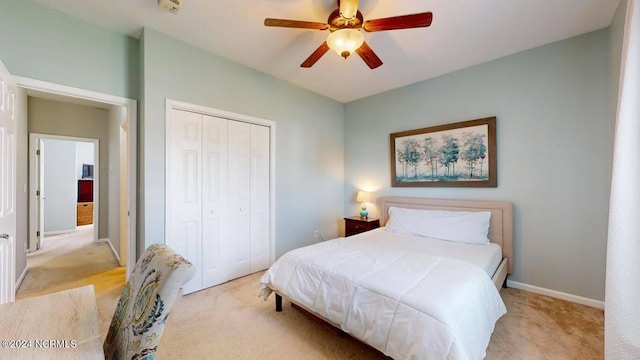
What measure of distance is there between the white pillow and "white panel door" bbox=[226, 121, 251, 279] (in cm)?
191

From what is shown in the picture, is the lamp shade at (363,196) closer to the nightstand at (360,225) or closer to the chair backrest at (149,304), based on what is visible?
the nightstand at (360,225)

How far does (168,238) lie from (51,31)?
2085 millimetres

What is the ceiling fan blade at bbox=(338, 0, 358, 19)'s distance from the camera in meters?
1.81

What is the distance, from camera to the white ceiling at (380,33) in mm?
2121

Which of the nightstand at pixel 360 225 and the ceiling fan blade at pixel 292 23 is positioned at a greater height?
the ceiling fan blade at pixel 292 23

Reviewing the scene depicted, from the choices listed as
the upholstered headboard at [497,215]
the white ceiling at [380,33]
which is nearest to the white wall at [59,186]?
the white ceiling at [380,33]

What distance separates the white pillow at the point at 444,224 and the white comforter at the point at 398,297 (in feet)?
2.73

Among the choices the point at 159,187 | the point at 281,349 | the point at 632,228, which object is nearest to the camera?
the point at 632,228

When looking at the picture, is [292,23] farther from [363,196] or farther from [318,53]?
[363,196]

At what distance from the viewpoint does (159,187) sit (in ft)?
8.48

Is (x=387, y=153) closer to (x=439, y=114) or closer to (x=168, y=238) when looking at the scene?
(x=439, y=114)

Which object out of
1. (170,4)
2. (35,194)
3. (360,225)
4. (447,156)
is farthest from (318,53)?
(35,194)

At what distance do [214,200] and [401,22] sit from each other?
2.58 m

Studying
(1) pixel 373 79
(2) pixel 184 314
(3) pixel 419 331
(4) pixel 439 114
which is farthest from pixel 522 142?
(2) pixel 184 314
